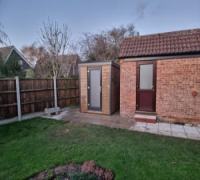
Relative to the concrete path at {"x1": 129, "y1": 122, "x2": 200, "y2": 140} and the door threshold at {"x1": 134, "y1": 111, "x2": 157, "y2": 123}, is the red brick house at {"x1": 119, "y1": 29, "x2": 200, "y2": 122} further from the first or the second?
the concrete path at {"x1": 129, "y1": 122, "x2": 200, "y2": 140}

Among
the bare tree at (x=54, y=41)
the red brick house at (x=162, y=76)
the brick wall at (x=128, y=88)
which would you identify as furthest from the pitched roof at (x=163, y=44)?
the bare tree at (x=54, y=41)

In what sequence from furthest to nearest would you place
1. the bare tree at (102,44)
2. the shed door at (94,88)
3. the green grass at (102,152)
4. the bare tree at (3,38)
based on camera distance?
the bare tree at (102,44), the shed door at (94,88), the bare tree at (3,38), the green grass at (102,152)

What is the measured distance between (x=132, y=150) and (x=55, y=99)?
16.2 ft

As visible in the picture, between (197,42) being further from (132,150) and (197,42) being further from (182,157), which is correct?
(132,150)

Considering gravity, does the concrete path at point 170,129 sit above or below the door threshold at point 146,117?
below

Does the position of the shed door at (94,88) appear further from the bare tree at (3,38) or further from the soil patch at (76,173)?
the soil patch at (76,173)

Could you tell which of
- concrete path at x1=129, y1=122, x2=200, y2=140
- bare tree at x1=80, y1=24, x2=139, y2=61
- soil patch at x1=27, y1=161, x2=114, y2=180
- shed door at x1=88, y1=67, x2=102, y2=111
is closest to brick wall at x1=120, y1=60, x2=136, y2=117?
concrete path at x1=129, y1=122, x2=200, y2=140

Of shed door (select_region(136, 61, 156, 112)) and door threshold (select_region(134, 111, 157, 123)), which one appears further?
shed door (select_region(136, 61, 156, 112))

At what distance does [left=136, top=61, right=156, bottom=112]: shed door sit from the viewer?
560cm

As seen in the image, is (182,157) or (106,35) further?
(106,35)

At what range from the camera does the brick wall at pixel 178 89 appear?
506 cm

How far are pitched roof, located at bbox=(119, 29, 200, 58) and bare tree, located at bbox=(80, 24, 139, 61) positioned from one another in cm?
800

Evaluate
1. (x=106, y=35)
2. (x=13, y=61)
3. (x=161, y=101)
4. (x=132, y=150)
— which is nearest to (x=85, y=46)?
(x=106, y=35)

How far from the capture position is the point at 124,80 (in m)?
6.06
